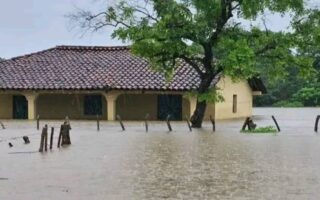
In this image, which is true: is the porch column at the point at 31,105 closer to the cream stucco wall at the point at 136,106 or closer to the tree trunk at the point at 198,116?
the cream stucco wall at the point at 136,106

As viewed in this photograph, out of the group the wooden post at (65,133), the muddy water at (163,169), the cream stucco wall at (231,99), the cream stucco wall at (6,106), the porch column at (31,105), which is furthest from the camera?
the cream stucco wall at (6,106)

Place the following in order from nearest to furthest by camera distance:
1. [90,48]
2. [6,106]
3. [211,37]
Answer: [211,37] < [6,106] < [90,48]

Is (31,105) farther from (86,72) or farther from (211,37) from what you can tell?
(211,37)

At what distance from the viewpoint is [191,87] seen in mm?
38062

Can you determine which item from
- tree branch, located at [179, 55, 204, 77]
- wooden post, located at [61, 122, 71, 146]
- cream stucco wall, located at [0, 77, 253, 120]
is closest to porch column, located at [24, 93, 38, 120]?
cream stucco wall, located at [0, 77, 253, 120]

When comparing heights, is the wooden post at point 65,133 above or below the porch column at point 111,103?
below

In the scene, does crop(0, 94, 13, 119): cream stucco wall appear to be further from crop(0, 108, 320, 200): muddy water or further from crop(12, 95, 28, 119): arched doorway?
crop(0, 108, 320, 200): muddy water

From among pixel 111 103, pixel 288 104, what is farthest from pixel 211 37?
pixel 288 104

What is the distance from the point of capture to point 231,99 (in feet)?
143

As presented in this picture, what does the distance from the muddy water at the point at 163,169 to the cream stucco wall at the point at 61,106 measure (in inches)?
642

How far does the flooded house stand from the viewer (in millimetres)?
39094

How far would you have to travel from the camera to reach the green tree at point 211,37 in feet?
101

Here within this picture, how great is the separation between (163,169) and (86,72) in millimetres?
26884

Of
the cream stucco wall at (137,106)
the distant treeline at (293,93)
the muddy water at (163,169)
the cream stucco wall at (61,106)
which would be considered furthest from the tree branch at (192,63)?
the distant treeline at (293,93)
